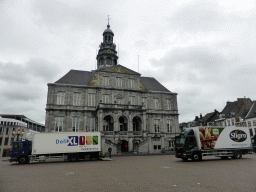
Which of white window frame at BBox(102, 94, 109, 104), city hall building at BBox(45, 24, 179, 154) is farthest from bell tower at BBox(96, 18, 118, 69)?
white window frame at BBox(102, 94, 109, 104)

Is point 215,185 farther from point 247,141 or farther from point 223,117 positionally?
point 223,117

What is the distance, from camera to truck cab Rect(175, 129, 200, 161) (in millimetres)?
17828

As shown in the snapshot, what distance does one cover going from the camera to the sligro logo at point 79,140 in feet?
67.1

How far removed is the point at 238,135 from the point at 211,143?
395 centimetres

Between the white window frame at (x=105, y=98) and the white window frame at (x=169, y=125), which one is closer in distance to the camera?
the white window frame at (x=105, y=98)

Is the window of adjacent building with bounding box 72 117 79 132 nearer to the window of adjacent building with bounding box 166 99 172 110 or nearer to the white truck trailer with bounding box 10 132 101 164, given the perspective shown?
the white truck trailer with bounding box 10 132 101 164

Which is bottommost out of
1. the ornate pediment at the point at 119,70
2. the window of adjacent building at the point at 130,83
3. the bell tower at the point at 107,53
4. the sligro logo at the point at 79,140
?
the sligro logo at the point at 79,140

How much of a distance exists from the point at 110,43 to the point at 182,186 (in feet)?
150

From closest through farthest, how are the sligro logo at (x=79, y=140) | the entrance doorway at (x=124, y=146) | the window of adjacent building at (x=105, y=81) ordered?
the sligro logo at (x=79, y=140)
the entrance doorway at (x=124, y=146)
the window of adjacent building at (x=105, y=81)

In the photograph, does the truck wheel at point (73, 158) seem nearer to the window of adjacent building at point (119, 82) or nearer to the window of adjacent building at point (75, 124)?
the window of adjacent building at point (75, 124)

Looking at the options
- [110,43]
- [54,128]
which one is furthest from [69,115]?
[110,43]

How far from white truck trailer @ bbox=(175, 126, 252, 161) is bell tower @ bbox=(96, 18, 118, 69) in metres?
32.9

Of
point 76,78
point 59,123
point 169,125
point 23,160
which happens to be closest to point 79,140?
point 23,160

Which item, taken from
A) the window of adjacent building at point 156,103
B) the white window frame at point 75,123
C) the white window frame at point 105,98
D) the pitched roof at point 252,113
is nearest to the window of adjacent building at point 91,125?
the white window frame at point 75,123
